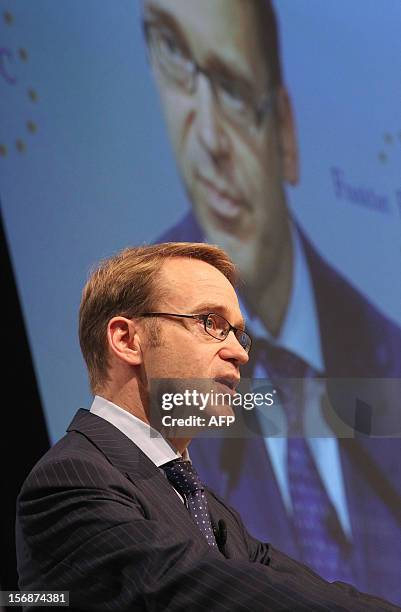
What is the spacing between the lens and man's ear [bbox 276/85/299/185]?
8.32 feet

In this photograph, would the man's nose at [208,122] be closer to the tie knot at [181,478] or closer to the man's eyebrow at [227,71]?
the man's eyebrow at [227,71]

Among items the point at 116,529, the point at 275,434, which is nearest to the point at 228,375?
the point at 275,434

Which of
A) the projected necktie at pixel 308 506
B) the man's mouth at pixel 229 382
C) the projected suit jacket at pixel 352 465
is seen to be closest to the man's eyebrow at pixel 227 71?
the projected suit jacket at pixel 352 465

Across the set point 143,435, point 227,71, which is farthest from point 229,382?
point 227,71

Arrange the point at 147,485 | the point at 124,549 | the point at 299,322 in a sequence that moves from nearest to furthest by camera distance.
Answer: the point at 124,549, the point at 147,485, the point at 299,322

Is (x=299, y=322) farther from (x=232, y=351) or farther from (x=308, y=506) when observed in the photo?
(x=232, y=351)

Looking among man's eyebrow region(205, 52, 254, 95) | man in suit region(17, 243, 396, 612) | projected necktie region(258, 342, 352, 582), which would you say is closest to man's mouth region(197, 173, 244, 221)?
man's eyebrow region(205, 52, 254, 95)

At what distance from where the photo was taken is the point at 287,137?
2555mm

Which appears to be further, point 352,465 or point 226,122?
point 226,122

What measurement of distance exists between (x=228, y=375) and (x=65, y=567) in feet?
1.40

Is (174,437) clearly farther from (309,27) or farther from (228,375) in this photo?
(309,27)

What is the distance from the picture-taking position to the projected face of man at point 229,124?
2562mm

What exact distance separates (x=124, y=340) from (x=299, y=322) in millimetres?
993

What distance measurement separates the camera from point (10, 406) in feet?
9.33
